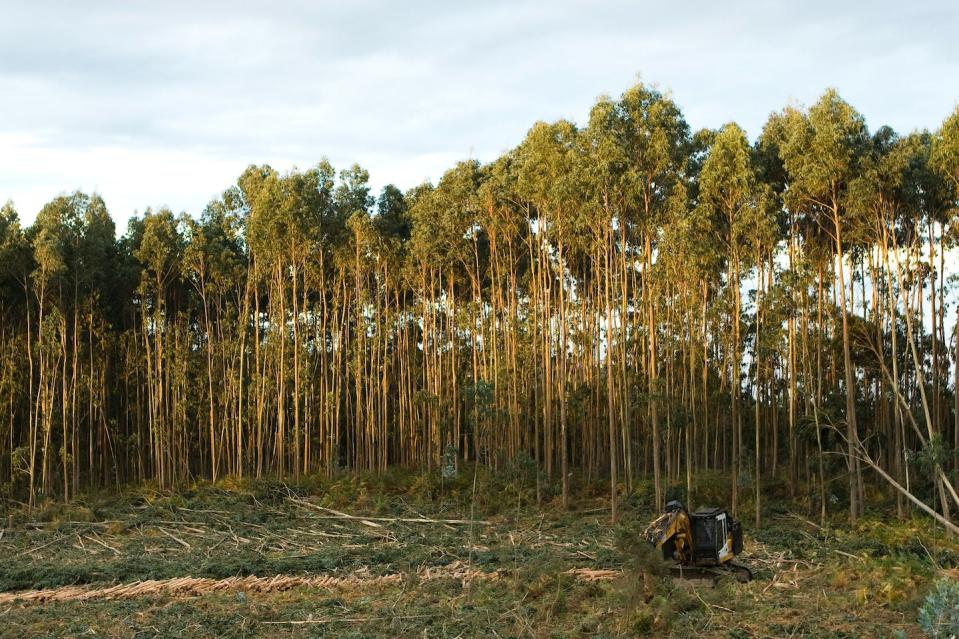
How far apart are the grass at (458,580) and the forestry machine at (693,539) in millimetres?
314

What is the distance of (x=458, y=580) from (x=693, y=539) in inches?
118

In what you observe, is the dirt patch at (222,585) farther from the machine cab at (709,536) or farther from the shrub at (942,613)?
the shrub at (942,613)

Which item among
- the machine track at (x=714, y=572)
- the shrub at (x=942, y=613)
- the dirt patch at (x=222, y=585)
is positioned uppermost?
the shrub at (x=942, y=613)

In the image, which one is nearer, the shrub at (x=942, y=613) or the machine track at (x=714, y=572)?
the shrub at (x=942, y=613)

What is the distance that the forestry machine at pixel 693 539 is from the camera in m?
11.4

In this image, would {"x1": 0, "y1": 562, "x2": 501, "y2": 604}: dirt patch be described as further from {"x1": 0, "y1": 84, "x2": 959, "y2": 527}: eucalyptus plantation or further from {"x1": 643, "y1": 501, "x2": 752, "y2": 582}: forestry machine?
{"x1": 0, "y1": 84, "x2": 959, "y2": 527}: eucalyptus plantation

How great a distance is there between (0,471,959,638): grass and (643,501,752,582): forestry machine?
314 millimetres

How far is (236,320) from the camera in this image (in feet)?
105

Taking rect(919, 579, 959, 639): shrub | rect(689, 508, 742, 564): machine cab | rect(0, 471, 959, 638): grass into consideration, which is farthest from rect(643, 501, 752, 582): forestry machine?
rect(919, 579, 959, 639): shrub

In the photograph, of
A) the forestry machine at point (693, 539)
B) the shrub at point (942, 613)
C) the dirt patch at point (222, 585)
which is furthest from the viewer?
the dirt patch at point (222, 585)

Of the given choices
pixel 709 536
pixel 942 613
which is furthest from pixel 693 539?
pixel 942 613

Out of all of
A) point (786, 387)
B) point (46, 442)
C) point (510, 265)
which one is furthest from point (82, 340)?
point (786, 387)

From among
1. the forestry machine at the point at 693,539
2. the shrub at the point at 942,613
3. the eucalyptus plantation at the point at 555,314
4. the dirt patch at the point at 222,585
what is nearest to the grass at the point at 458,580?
the dirt patch at the point at 222,585

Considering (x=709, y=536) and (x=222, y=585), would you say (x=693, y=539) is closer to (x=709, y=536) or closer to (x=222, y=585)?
(x=709, y=536)
